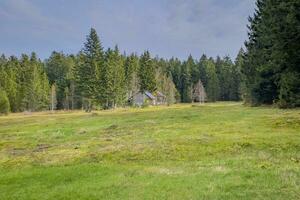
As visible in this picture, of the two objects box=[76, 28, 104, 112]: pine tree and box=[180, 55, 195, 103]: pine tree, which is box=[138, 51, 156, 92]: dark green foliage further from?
box=[180, 55, 195, 103]: pine tree

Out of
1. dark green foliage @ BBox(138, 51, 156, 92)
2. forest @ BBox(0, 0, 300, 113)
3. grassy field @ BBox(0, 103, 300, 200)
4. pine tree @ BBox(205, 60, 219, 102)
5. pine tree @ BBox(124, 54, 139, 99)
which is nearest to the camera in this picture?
grassy field @ BBox(0, 103, 300, 200)

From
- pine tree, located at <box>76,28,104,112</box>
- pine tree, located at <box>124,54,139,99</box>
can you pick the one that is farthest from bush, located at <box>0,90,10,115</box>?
pine tree, located at <box>124,54,139,99</box>

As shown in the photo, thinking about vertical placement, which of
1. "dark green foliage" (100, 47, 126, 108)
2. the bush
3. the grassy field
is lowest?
the grassy field

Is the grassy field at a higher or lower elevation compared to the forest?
lower

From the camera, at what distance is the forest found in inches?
1182

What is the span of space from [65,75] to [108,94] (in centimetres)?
4314

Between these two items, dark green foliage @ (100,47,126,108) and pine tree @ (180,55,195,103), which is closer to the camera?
dark green foliage @ (100,47,126,108)

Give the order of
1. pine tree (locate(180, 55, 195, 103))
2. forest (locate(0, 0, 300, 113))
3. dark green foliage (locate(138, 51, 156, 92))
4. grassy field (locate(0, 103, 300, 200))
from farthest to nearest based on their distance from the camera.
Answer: pine tree (locate(180, 55, 195, 103))
dark green foliage (locate(138, 51, 156, 92))
forest (locate(0, 0, 300, 113))
grassy field (locate(0, 103, 300, 200))

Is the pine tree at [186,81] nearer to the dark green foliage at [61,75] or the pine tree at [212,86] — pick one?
the pine tree at [212,86]

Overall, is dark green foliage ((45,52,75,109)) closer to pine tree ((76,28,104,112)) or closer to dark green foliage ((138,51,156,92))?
dark green foliage ((138,51,156,92))

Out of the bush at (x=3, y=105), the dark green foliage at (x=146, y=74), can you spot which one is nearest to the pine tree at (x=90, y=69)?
the bush at (x=3, y=105)

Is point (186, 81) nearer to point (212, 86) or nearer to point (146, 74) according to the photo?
point (212, 86)

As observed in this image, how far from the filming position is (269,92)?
70125 millimetres

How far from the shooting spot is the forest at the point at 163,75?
3003 centimetres
